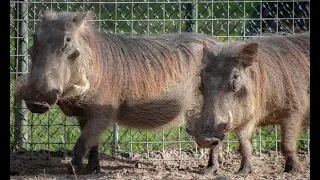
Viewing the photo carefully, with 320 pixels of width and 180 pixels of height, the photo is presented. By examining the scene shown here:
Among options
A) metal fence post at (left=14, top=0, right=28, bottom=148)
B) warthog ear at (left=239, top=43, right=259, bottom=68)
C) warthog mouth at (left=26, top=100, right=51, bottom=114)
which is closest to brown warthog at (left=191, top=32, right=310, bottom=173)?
warthog ear at (left=239, top=43, right=259, bottom=68)

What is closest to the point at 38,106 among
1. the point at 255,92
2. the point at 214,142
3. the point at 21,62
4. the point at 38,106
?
the point at 38,106

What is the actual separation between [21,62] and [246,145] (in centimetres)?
242

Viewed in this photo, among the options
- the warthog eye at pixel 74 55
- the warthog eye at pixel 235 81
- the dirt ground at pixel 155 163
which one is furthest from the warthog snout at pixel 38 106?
the warthog eye at pixel 235 81

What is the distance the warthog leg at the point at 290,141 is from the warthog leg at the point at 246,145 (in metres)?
0.28

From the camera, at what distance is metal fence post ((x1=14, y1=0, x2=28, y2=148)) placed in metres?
6.58

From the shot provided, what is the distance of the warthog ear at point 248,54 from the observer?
17.4ft

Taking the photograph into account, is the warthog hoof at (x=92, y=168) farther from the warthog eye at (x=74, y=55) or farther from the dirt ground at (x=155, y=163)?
the warthog eye at (x=74, y=55)

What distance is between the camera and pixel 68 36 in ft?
17.5

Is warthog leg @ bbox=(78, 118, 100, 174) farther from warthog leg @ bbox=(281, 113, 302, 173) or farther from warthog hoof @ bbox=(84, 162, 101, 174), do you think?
warthog leg @ bbox=(281, 113, 302, 173)

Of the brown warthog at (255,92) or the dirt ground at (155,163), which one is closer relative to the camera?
the brown warthog at (255,92)

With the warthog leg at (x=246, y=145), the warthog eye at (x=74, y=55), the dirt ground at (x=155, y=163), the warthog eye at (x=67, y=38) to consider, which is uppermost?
the warthog eye at (x=67, y=38)

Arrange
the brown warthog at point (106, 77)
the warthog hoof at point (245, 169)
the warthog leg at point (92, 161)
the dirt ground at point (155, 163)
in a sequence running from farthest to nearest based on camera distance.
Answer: the dirt ground at point (155, 163), the warthog leg at point (92, 161), the warthog hoof at point (245, 169), the brown warthog at point (106, 77)

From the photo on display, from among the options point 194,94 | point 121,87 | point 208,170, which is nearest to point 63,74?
point 121,87

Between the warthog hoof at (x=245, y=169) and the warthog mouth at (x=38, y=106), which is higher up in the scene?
the warthog mouth at (x=38, y=106)
